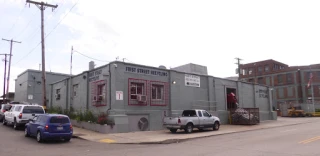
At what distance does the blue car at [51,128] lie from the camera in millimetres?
14141

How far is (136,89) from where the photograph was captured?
22531 mm

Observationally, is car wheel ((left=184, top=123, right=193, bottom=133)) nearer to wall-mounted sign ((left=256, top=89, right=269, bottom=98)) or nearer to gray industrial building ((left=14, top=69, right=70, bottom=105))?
wall-mounted sign ((left=256, top=89, right=269, bottom=98))

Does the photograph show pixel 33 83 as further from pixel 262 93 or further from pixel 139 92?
pixel 262 93

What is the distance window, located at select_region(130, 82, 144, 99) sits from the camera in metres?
22.2

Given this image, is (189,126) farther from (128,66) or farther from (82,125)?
(82,125)

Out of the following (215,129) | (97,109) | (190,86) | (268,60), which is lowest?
(215,129)

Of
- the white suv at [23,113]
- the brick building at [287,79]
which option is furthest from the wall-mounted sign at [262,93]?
the brick building at [287,79]

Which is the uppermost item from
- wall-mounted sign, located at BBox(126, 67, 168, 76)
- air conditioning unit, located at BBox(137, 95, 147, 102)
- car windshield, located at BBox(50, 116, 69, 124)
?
wall-mounted sign, located at BBox(126, 67, 168, 76)

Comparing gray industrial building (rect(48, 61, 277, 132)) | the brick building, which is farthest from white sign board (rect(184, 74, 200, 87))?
the brick building

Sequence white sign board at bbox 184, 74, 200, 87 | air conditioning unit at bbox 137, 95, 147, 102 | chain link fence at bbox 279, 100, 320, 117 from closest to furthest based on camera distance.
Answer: air conditioning unit at bbox 137, 95, 147, 102 → white sign board at bbox 184, 74, 200, 87 → chain link fence at bbox 279, 100, 320, 117

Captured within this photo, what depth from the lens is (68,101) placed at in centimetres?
2831

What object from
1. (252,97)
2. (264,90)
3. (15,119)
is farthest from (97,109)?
(264,90)

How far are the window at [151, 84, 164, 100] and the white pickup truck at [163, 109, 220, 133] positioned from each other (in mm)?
3356

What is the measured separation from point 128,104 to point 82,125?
4163 millimetres
